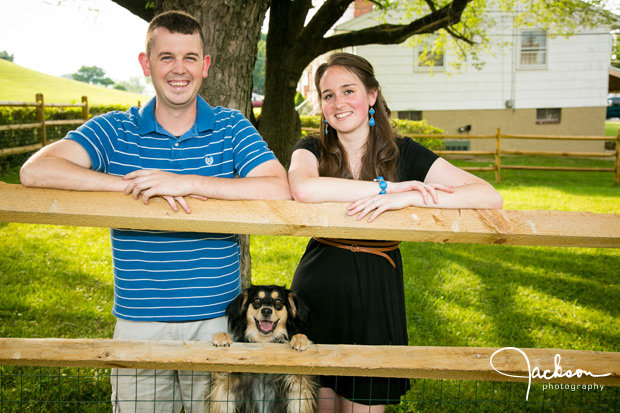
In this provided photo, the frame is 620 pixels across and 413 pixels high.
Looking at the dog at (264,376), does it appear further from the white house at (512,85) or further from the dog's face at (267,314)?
the white house at (512,85)

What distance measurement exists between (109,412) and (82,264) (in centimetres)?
356

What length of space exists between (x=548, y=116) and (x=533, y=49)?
2911mm

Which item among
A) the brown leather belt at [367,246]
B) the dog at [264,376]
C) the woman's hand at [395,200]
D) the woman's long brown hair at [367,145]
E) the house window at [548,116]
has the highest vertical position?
the house window at [548,116]

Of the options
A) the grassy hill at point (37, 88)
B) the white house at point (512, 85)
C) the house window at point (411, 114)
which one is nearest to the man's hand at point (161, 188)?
the white house at point (512, 85)

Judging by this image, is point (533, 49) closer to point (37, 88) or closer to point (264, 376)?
point (264, 376)

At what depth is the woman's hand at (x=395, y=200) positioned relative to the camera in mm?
1903

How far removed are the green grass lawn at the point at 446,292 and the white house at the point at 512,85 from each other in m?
13.2

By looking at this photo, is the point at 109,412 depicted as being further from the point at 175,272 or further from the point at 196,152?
the point at 196,152

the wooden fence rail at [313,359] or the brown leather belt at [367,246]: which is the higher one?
the brown leather belt at [367,246]

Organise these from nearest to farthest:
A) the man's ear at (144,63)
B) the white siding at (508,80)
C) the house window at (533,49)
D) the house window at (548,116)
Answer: the man's ear at (144,63)
the white siding at (508,80)
the house window at (533,49)
the house window at (548,116)

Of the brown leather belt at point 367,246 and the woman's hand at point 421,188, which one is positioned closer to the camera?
the woman's hand at point 421,188

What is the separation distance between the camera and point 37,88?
39344 mm

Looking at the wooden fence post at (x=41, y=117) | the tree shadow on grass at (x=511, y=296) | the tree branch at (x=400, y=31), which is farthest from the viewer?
the wooden fence post at (x=41, y=117)

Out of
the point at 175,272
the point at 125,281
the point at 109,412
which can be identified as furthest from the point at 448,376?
the point at 109,412
